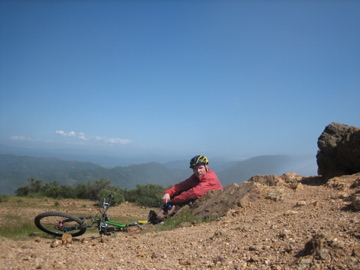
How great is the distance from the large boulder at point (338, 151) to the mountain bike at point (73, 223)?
625 cm

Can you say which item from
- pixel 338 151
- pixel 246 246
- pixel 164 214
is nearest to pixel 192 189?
pixel 164 214

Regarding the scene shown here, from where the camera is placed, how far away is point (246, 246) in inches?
150

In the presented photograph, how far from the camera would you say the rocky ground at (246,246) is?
301 cm

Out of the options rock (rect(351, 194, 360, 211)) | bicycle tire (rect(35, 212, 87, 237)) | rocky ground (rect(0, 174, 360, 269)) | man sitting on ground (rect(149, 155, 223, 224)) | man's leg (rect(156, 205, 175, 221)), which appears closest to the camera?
rocky ground (rect(0, 174, 360, 269))

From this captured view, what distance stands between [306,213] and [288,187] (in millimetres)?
2468

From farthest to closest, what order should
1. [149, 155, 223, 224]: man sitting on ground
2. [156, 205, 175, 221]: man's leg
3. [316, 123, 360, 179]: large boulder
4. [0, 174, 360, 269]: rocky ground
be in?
1. [316, 123, 360, 179]: large boulder
2. [149, 155, 223, 224]: man sitting on ground
3. [156, 205, 175, 221]: man's leg
4. [0, 174, 360, 269]: rocky ground

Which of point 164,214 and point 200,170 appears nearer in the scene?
point 164,214

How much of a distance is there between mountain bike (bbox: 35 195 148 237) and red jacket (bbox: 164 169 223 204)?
161 cm

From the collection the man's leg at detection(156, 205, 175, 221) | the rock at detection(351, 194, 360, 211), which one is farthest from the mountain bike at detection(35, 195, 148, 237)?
the rock at detection(351, 194, 360, 211)

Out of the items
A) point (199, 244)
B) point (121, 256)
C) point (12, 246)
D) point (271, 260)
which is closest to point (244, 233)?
point (199, 244)

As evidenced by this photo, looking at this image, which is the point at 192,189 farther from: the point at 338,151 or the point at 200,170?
the point at 338,151

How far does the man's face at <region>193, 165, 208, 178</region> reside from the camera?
25.1 ft

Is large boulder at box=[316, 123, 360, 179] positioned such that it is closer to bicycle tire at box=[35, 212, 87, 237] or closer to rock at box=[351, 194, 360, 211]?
rock at box=[351, 194, 360, 211]

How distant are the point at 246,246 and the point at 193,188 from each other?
12.8 ft
